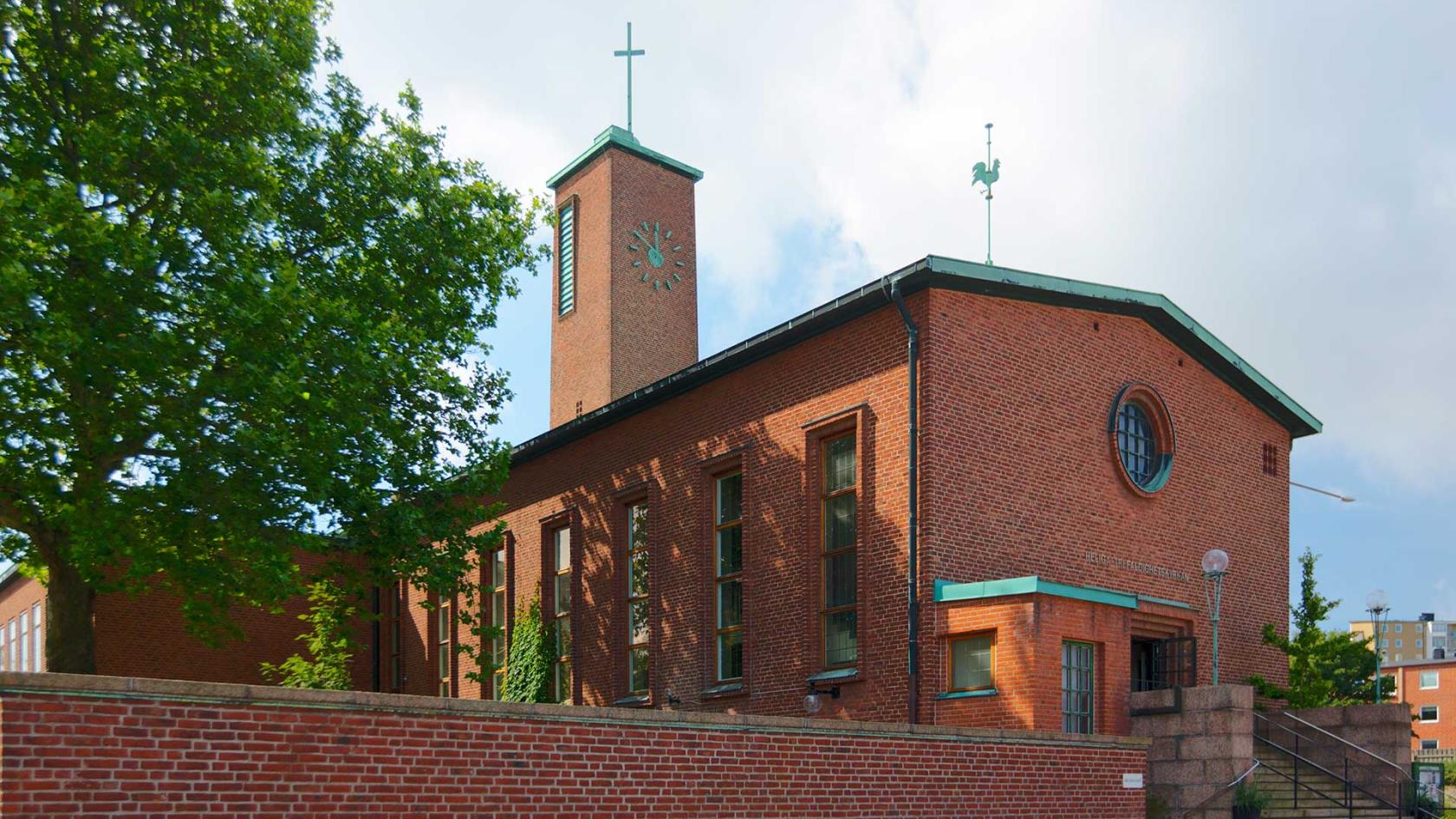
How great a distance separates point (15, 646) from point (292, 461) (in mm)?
28582

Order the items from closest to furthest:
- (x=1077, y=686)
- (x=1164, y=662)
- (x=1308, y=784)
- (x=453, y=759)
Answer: (x=453, y=759) < (x=1077, y=686) < (x=1308, y=784) < (x=1164, y=662)

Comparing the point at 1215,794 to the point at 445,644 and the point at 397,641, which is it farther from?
the point at 397,641

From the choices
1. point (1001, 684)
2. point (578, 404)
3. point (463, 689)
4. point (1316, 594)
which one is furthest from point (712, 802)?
point (578, 404)

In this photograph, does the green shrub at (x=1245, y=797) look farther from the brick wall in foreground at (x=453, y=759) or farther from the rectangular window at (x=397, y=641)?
the rectangular window at (x=397, y=641)

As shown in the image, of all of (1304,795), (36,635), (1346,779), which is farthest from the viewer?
(36,635)

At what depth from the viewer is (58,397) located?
59.2 feet

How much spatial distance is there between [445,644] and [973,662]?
17.2m

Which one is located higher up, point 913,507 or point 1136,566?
point 913,507

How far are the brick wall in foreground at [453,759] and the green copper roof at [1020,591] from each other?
213 cm

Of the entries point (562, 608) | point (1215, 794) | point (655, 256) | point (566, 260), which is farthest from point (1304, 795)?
point (566, 260)

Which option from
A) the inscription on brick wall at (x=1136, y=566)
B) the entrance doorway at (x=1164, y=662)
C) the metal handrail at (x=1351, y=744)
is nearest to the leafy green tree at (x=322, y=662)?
the inscription on brick wall at (x=1136, y=566)

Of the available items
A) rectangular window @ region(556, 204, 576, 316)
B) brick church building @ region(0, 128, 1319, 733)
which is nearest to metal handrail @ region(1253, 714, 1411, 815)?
brick church building @ region(0, 128, 1319, 733)

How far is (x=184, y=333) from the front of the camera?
18094 millimetres

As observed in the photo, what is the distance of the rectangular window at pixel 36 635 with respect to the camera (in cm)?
3769
